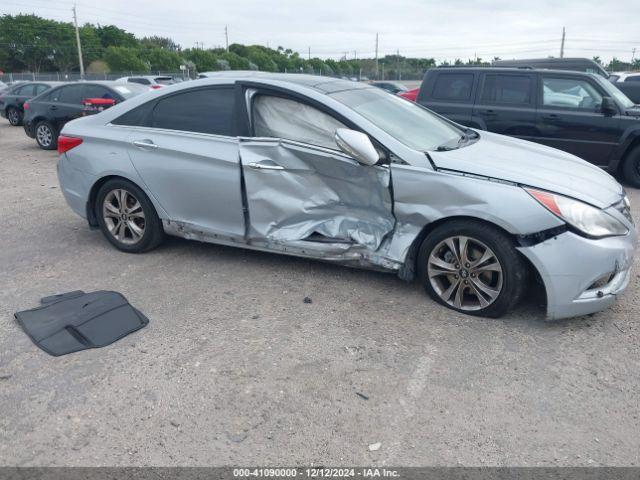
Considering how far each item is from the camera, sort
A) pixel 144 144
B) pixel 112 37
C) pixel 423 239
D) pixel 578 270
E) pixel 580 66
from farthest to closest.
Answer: pixel 112 37, pixel 580 66, pixel 144 144, pixel 423 239, pixel 578 270

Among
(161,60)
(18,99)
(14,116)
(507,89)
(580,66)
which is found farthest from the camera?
(161,60)

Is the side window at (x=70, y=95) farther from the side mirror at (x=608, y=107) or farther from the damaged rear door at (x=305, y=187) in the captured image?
the side mirror at (x=608, y=107)

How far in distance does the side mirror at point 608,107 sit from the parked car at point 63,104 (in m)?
8.70

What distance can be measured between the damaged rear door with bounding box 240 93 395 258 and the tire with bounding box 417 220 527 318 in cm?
42

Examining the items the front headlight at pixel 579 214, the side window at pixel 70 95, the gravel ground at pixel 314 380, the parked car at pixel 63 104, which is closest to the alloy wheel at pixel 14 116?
the parked car at pixel 63 104

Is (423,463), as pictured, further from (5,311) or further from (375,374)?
(5,311)

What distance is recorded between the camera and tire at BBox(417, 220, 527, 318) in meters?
3.82

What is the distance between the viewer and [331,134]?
438cm

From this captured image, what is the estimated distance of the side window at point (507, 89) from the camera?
864 centimetres

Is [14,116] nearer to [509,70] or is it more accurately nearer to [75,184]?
[75,184]

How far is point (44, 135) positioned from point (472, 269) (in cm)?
1125

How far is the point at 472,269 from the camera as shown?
156 inches

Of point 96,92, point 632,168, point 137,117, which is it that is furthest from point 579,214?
point 96,92

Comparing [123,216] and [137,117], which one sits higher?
[137,117]
